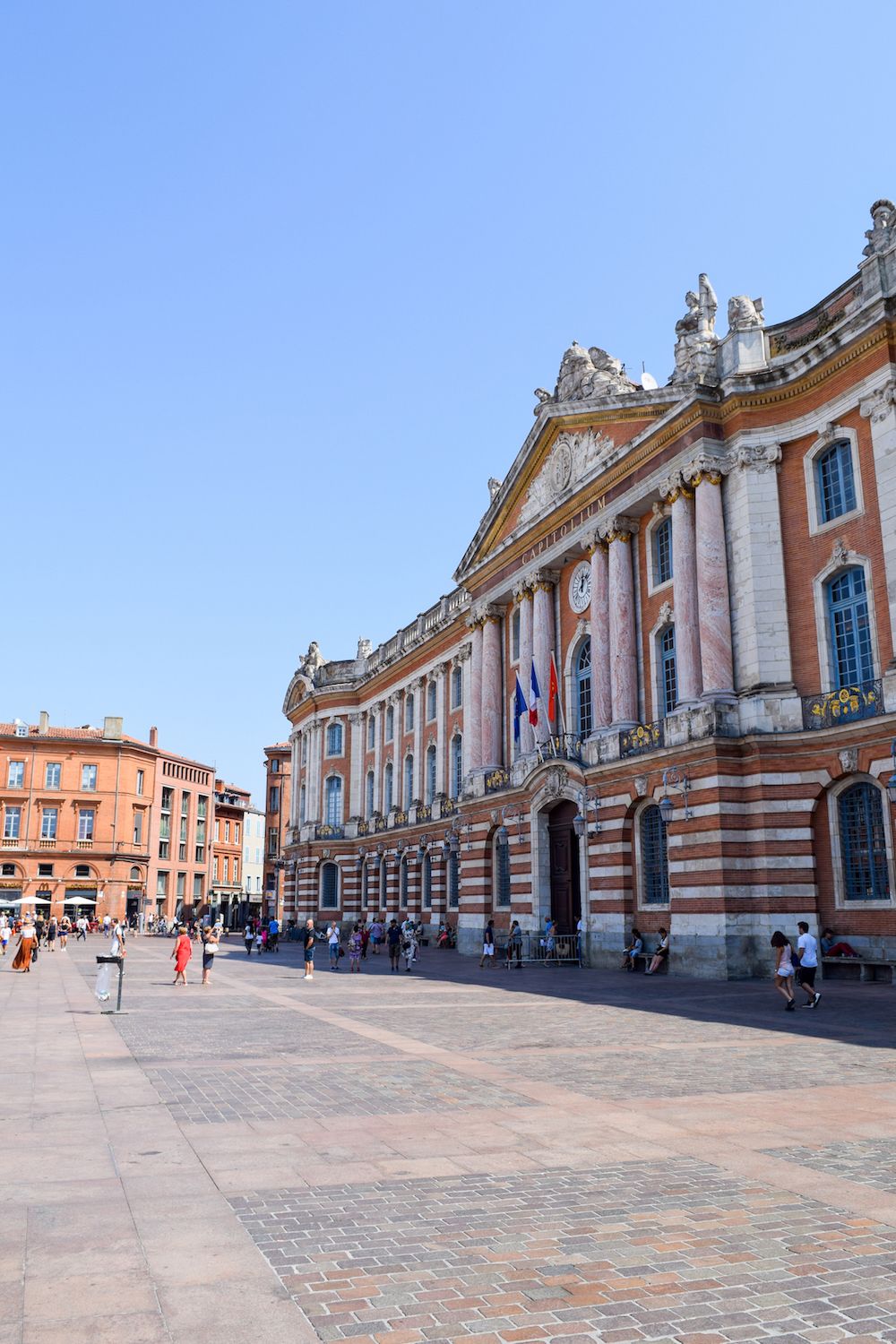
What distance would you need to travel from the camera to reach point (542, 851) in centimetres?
3953

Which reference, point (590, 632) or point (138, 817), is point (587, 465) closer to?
point (590, 632)

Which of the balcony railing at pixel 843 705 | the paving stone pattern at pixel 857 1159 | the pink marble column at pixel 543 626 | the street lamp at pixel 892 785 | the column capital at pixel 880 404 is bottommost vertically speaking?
the paving stone pattern at pixel 857 1159

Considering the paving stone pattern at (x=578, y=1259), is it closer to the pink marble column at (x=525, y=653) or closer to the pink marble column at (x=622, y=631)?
the pink marble column at (x=622, y=631)

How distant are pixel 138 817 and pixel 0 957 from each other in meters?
48.8

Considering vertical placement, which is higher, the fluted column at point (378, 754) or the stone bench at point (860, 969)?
the fluted column at point (378, 754)

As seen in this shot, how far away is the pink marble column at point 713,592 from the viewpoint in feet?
99.7

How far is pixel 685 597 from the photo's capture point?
3203cm

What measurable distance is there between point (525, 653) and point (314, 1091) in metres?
31.8

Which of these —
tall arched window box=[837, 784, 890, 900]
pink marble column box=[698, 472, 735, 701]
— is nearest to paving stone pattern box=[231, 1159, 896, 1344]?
tall arched window box=[837, 784, 890, 900]

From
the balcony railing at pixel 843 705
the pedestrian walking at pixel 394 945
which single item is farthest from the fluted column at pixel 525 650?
the balcony railing at pixel 843 705

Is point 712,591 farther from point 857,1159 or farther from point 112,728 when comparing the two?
point 112,728

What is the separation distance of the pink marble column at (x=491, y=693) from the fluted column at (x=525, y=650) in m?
2.52

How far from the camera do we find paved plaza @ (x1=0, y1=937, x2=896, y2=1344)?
538cm

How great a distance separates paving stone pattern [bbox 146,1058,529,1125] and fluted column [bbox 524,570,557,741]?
28.1 meters
